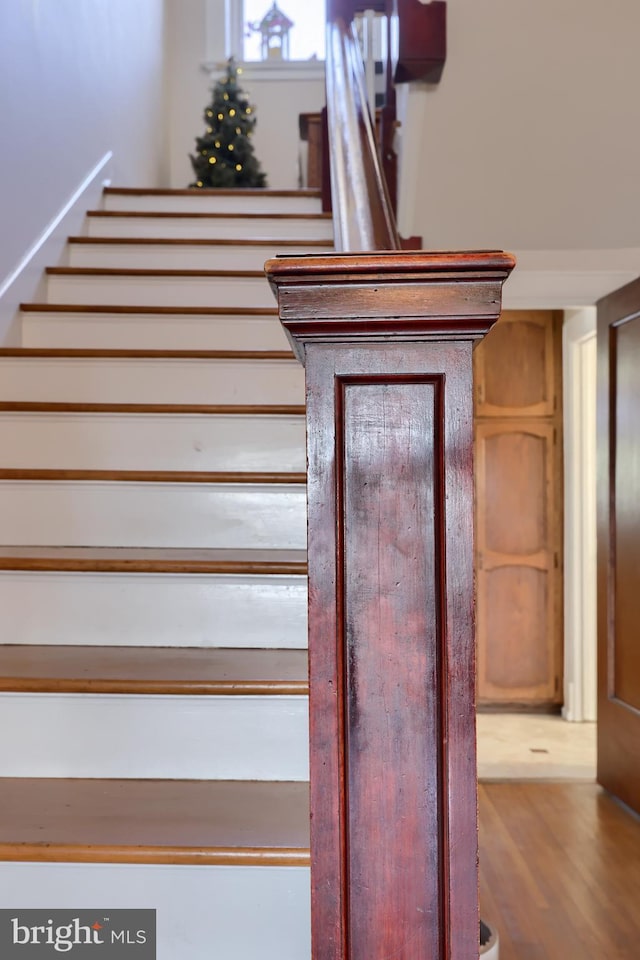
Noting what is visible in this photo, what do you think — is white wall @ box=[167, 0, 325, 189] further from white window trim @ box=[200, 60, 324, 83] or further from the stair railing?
the stair railing

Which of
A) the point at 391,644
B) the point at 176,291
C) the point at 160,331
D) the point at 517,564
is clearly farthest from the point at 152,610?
the point at 517,564

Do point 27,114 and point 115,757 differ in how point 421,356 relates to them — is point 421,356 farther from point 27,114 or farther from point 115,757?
point 27,114

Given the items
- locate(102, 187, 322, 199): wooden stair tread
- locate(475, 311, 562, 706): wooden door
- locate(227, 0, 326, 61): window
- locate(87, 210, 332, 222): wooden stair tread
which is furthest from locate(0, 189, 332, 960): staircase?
locate(227, 0, 326, 61): window

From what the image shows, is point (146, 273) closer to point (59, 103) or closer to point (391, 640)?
point (59, 103)

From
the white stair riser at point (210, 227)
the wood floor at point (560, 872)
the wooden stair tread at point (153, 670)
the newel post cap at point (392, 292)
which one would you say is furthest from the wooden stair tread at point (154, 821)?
the white stair riser at point (210, 227)

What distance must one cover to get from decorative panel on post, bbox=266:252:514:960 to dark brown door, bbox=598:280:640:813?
238 cm

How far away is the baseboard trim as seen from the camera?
97.1 inches

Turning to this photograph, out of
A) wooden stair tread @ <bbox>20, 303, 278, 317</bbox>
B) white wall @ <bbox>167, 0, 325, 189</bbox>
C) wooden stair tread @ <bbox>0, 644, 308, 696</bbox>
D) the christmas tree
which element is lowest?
wooden stair tread @ <bbox>0, 644, 308, 696</bbox>

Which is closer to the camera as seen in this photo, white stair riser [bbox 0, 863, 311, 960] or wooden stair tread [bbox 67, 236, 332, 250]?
white stair riser [bbox 0, 863, 311, 960]

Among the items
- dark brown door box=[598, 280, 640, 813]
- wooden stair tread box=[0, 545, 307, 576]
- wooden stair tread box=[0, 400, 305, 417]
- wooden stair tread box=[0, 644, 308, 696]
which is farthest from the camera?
dark brown door box=[598, 280, 640, 813]

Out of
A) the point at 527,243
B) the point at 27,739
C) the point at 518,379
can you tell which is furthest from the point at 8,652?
the point at 518,379

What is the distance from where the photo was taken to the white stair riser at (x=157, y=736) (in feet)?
4.54

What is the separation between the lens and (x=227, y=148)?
4.84 meters

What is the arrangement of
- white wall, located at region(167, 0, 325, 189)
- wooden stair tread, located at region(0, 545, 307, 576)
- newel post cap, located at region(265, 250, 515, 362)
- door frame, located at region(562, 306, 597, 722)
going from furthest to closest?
white wall, located at region(167, 0, 325, 189) < door frame, located at region(562, 306, 597, 722) < wooden stair tread, located at region(0, 545, 307, 576) < newel post cap, located at region(265, 250, 515, 362)
